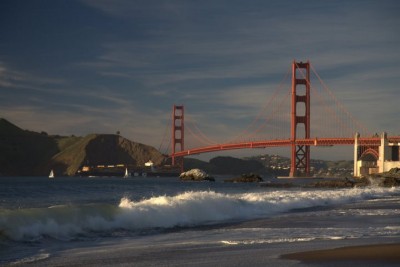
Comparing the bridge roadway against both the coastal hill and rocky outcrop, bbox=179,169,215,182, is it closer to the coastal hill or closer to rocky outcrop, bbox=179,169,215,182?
rocky outcrop, bbox=179,169,215,182

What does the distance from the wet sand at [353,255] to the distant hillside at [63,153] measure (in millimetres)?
111705

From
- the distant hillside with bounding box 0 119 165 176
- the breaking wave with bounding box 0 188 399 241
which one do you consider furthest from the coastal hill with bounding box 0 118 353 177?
the breaking wave with bounding box 0 188 399 241

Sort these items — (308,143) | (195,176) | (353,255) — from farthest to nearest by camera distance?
1. (195,176)
2. (308,143)
3. (353,255)

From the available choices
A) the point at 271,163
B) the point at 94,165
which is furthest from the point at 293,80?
→ the point at 271,163

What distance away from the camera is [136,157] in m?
135

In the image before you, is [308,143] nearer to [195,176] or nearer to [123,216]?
[195,176]

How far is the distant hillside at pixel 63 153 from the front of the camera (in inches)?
5015

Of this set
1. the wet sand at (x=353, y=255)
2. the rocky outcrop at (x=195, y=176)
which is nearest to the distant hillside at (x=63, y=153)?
the rocky outcrop at (x=195, y=176)

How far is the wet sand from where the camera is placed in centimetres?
904

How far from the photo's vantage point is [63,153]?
132250mm

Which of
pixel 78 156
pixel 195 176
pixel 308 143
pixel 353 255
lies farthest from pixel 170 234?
pixel 78 156

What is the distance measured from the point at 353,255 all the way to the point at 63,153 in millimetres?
126564

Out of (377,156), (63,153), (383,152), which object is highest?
(63,153)

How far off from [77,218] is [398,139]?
2364 inches
